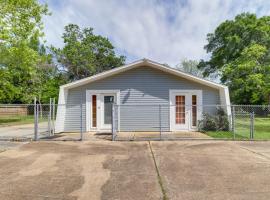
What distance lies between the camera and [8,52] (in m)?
17.3

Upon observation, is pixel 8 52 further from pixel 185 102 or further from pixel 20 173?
pixel 20 173

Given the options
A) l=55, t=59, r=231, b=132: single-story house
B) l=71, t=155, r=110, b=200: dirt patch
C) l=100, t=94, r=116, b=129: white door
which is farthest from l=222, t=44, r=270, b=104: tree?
l=71, t=155, r=110, b=200: dirt patch

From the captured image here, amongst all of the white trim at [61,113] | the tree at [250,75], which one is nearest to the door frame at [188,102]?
the white trim at [61,113]

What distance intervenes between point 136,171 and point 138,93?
795 centimetres

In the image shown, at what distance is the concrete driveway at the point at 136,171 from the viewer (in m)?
4.59

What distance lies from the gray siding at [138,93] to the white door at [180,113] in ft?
1.27

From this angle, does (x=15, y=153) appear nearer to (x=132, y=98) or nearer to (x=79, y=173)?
(x=79, y=173)

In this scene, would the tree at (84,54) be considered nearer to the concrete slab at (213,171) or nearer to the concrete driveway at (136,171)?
the concrete driveway at (136,171)

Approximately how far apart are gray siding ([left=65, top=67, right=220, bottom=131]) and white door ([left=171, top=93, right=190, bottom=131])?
388mm

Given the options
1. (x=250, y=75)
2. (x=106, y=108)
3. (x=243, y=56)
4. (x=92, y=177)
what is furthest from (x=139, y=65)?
(x=243, y=56)

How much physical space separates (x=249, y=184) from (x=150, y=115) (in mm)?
8838

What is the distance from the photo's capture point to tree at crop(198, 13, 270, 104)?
25.8 m

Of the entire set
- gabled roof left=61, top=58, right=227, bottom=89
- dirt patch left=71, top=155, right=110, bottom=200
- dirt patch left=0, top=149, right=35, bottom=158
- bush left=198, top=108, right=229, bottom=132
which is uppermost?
gabled roof left=61, top=58, right=227, bottom=89

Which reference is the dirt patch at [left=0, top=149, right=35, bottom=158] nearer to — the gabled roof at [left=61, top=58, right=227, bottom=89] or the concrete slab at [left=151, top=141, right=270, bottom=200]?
the concrete slab at [left=151, top=141, right=270, bottom=200]
